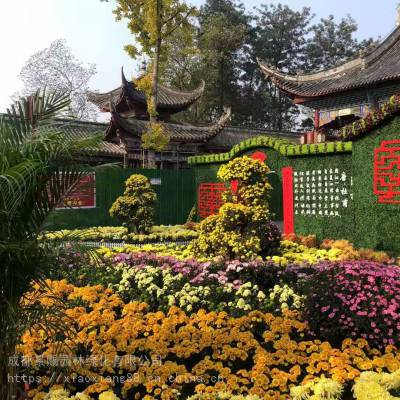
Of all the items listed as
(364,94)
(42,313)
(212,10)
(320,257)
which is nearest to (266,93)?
(212,10)

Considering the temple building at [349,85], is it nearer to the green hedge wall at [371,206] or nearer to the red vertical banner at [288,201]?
the red vertical banner at [288,201]

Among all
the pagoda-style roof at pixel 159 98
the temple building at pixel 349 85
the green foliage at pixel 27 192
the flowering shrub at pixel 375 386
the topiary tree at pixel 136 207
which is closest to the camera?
the green foliage at pixel 27 192

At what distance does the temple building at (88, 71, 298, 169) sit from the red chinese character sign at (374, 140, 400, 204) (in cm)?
1166

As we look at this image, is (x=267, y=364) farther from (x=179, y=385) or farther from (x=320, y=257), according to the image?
(x=320, y=257)

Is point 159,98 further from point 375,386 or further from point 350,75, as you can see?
point 375,386

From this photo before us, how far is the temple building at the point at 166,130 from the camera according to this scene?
21.3 meters

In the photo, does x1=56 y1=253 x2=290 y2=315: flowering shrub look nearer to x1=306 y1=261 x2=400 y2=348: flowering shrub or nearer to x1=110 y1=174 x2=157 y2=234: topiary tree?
x1=306 y1=261 x2=400 y2=348: flowering shrub

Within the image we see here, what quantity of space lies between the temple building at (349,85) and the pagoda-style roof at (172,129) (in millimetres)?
6035

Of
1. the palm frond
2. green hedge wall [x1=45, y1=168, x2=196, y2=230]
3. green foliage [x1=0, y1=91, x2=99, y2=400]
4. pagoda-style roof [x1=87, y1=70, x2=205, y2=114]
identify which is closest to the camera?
green foliage [x1=0, y1=91, x2=99, y2=400]

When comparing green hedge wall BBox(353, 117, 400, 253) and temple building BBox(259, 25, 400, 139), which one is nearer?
green hedge wall BBox(353, 117, 400, 253)

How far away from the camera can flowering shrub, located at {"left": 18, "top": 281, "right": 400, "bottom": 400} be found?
371 centimetres

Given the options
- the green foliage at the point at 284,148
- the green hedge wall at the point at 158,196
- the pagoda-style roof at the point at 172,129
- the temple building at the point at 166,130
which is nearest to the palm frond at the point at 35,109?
the green foliage at the point at 284,148

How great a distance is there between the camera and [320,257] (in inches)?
359

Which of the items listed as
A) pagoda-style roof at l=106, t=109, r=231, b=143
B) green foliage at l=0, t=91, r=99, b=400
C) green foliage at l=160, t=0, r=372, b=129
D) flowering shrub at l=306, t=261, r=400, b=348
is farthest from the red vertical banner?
green foliage at l=160, t=0, r=372, b=129
